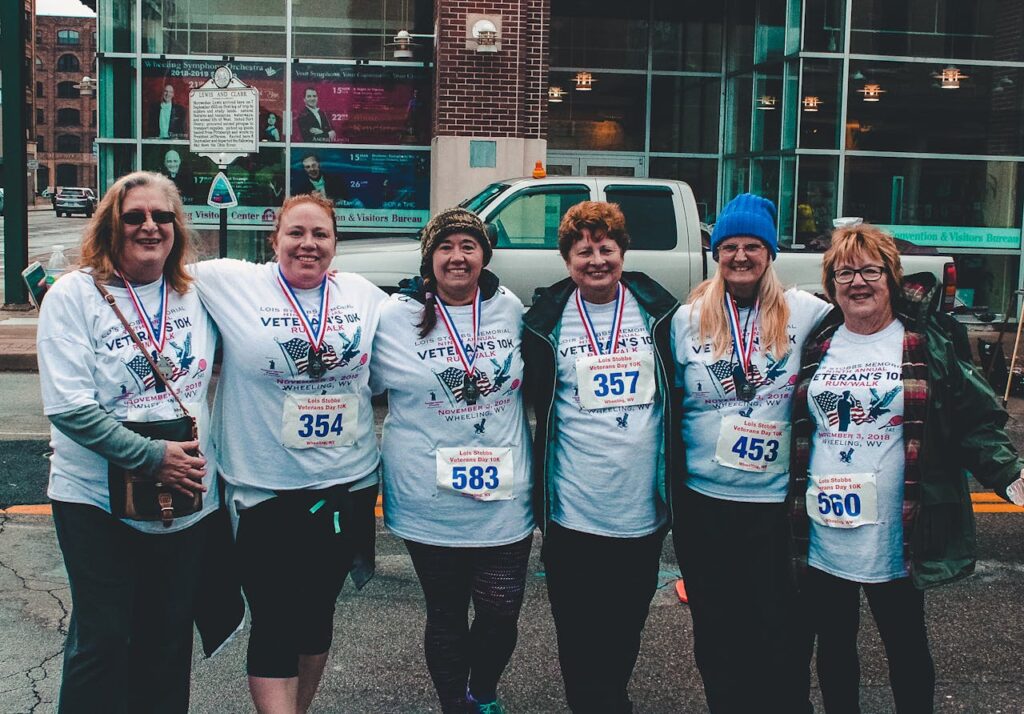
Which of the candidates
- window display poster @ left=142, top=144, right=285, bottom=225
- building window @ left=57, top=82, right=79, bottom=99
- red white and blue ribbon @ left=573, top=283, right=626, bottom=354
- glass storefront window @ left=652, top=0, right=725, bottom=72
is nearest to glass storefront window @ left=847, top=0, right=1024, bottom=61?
glass storefront window @ left=652, top=0, right=725, bottom=72

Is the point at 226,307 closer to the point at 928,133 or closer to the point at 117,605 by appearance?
the point at 117,605

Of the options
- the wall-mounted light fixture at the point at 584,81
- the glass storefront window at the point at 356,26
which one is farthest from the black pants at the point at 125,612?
the wall-mounted light fixture at the point at 584,81

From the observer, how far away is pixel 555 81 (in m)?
18.2

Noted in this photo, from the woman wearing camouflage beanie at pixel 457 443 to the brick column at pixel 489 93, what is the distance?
11.7 metres

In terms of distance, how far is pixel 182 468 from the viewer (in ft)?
10.3

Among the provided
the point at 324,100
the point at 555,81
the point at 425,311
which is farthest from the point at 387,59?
the point at 425,311

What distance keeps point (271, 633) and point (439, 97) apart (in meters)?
12.7

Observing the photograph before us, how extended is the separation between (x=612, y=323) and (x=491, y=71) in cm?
1241

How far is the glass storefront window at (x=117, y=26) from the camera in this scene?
53.5ft

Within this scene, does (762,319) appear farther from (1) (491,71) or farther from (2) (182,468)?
(1) (491,71)

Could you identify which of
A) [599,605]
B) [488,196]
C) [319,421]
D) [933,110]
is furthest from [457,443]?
[933,110]

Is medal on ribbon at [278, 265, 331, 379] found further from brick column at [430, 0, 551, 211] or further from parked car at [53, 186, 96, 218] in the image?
parked car at [53, 186, 96, 218]

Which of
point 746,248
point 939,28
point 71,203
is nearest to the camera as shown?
point 746,248

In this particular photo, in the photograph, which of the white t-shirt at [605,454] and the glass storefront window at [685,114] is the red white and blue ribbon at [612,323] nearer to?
the white t-shirt at [605,454]
